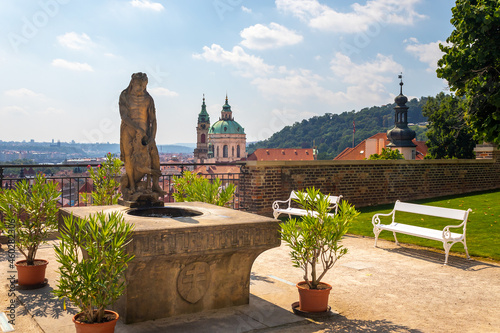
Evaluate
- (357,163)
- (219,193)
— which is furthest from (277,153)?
(219,193)

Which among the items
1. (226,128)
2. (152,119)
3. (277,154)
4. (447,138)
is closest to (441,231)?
(152,119)

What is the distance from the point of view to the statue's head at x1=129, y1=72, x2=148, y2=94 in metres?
5.81

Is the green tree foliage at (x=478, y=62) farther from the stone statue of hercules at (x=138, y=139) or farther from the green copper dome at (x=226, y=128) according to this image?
the green copper dome at (x=226, y=128)

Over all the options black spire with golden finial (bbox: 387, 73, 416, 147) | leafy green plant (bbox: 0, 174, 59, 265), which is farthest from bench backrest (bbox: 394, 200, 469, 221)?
black spire with golden finial (bbox: 387, 73, 416, 147)

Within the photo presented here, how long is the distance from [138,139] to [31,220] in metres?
1.68

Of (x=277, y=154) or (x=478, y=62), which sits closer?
(x=478, y=62)

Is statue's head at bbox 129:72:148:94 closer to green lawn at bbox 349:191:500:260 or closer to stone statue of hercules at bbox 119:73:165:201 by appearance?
stone statue of hercules at bbox 119:73:165:201

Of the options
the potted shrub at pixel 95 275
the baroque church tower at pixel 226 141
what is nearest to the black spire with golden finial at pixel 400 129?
the potted shrub at pixel 95 275

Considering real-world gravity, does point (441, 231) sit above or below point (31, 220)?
below

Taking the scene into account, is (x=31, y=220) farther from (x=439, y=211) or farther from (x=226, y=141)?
(x=226, y=141)

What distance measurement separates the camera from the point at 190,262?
476 centimetres

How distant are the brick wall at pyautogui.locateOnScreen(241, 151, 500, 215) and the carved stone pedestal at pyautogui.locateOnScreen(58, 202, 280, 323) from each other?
6.76 metres

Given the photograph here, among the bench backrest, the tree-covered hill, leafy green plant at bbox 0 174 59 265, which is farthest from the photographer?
the tree-covered hill

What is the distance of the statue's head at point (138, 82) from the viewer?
5.81 meters
